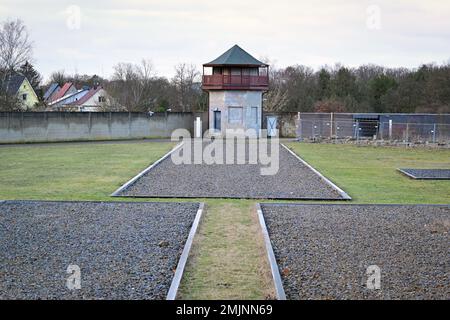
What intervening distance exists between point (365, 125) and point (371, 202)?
2672 centimetres

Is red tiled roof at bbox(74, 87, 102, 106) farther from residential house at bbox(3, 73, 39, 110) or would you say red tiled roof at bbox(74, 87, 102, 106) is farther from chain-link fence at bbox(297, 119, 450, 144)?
chain-link fence at bbox(297, 119, 450, 144)

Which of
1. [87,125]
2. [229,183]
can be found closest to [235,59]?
[87,125]

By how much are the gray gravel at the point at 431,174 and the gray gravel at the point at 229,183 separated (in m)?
3.33

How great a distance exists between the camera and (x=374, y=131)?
126 ft

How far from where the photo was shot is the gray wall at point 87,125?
34281 millimetres

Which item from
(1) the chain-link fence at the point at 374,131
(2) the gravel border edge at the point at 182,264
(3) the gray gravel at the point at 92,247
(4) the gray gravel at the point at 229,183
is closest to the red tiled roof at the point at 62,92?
(1) the chain-link fence at the point at 374,131

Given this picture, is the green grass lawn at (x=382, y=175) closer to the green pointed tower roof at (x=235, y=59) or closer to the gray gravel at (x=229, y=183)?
the gray gravel at (x=229, y=183)

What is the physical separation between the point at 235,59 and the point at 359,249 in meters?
33.3

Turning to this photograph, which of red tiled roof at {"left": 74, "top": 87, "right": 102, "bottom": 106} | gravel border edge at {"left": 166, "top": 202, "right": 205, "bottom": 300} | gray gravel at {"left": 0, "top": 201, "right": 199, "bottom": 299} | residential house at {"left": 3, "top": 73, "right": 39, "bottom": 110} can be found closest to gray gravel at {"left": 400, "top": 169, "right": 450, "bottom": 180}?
gray gravel at {"left": 0, "top": 201, "right": 199, "bottom": 299}

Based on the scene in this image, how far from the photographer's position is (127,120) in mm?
39844

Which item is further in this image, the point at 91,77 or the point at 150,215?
the point at 91,77

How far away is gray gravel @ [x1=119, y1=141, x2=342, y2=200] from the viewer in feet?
46.0
